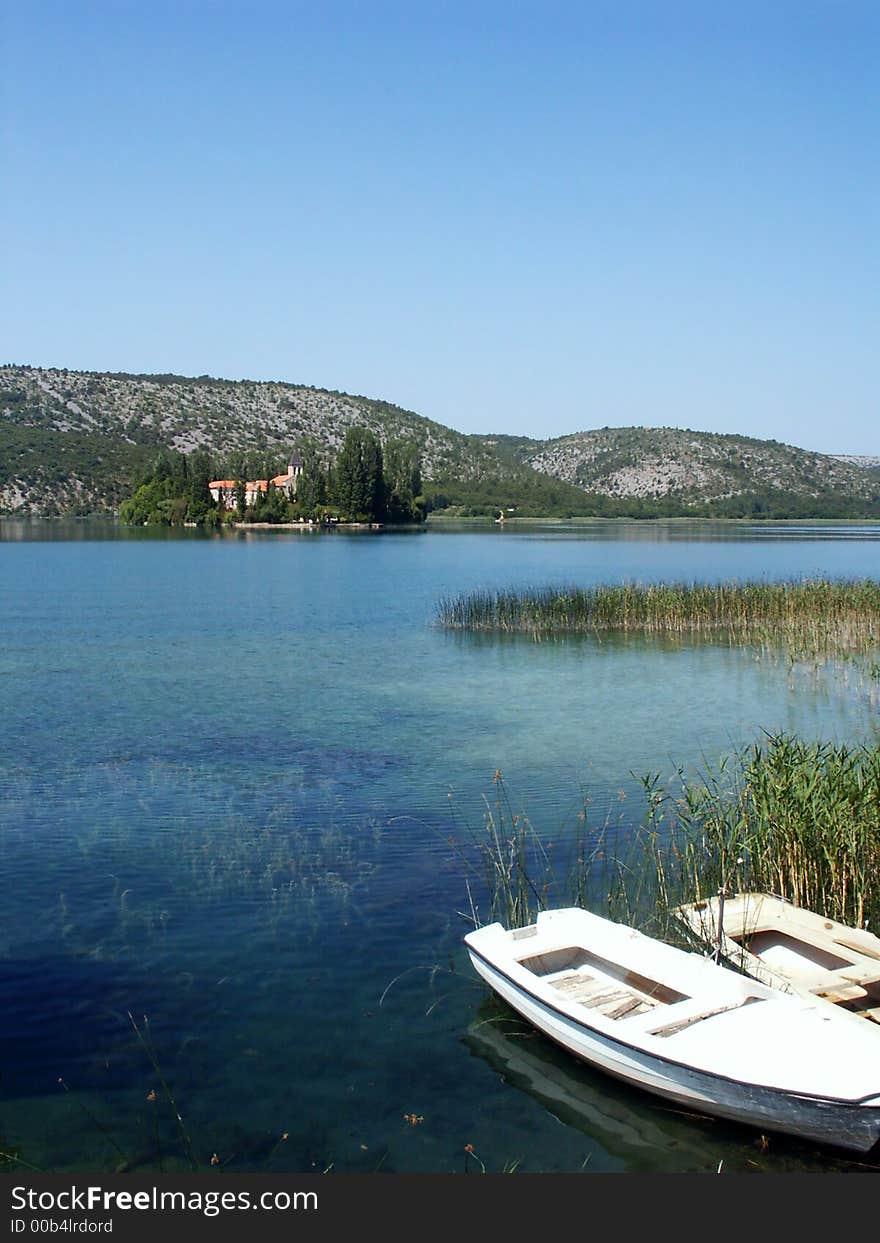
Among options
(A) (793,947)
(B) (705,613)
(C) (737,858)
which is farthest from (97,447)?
(A) (793,947)

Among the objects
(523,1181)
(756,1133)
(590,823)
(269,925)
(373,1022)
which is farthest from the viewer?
(590,823)

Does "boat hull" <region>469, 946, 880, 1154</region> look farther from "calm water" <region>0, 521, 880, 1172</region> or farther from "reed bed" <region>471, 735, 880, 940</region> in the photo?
"reed bed" <region>471, 735, 880, 940</region>

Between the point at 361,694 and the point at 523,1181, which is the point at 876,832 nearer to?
the point at 523,1181

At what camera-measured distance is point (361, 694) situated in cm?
2227

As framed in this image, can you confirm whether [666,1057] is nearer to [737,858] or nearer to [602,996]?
[602,996]

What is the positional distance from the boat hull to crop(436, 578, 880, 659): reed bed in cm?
2045

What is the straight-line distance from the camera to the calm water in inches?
283

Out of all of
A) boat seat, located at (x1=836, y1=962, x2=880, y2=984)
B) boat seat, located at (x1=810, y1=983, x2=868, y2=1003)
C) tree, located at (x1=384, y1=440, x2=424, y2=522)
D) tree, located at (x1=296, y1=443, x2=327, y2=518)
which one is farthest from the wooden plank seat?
tree, located at (x1=384, y1=440, x2=424, y2=522)

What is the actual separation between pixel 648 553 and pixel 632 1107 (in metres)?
72.4

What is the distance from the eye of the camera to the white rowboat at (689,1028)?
6.59 metres

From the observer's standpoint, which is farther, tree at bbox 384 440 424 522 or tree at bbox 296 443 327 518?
tree at bbox 384 440 424 522

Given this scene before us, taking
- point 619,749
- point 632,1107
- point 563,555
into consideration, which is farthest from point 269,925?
point 563,555

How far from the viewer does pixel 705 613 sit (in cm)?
3073

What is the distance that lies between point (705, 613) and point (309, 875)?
21.1 m
